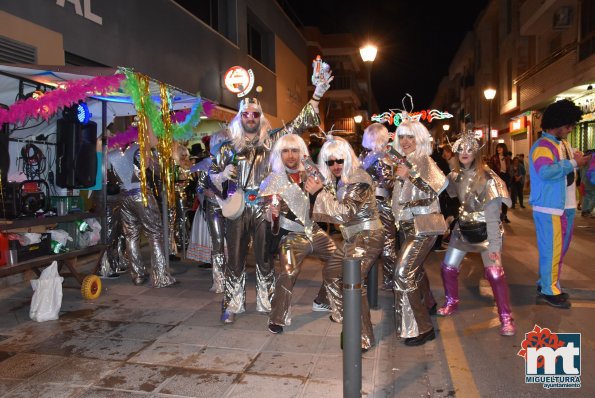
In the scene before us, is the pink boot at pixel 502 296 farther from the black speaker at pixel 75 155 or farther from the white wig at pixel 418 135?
the black speaker at pixel 75 155

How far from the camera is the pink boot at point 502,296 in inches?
170

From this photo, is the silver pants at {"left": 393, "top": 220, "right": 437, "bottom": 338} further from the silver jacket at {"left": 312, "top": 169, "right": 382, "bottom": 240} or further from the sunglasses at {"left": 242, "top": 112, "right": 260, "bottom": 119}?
the sunglasses at {"left": 242, "top": 112, "right": 260, "bottom": 119}

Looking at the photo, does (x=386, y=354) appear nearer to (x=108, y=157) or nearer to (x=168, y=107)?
(x=168, y=107)

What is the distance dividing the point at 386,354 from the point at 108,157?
435 cm

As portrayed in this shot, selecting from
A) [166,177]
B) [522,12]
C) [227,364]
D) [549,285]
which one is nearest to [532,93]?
[522,12]

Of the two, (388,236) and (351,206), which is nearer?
(351,206)

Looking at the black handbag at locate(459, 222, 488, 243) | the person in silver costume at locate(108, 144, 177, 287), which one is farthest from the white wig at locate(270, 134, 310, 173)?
the person in silver costume at locate(108, 144, 177, 287)

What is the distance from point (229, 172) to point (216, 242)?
1806 mm

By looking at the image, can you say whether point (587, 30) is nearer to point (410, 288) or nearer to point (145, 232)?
point (410, 288)

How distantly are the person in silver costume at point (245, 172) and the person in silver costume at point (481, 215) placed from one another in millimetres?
1431

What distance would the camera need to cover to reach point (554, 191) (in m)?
5.08

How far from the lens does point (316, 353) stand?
3943mm

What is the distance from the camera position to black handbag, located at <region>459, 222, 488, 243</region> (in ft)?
14.5

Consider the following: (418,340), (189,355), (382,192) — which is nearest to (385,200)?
(382,192)
